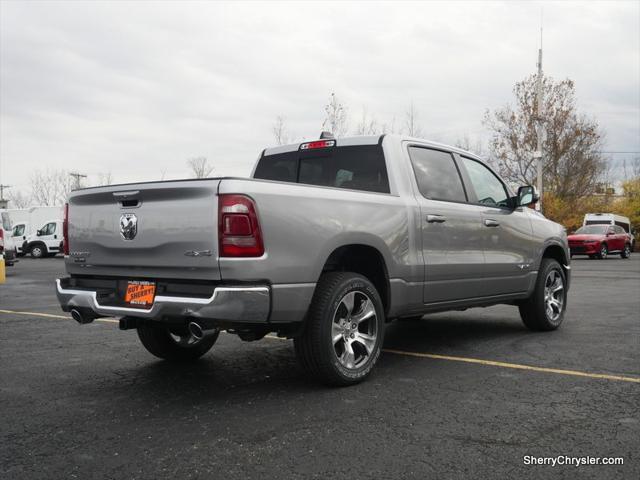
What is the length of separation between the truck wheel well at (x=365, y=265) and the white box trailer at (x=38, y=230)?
29925mm

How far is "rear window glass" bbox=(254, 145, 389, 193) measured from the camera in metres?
5.34

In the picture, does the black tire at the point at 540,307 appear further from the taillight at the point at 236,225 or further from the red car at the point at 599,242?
the red car at the point at 599,242

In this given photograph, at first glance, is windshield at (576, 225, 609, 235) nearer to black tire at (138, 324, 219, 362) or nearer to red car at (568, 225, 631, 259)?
red car at (568, 225, 631, 259)

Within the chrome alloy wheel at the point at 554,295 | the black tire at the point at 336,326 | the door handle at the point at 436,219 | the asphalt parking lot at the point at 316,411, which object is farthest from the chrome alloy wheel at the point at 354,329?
the chrome alloy wheel at the point at 554,295

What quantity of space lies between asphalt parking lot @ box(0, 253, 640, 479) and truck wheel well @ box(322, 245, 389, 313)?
682mm

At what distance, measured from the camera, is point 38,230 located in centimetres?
3297

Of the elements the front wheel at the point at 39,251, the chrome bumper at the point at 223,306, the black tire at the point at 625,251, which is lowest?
the front wheel at the point at 39,251

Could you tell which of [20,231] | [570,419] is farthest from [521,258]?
[20,231]

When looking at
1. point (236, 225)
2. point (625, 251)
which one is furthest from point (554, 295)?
point (625, 251)

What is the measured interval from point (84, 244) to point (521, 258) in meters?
4.20

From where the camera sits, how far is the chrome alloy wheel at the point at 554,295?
6986mm

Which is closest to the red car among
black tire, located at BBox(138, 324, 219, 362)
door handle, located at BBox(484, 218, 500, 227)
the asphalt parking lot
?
the asphalt parking lot

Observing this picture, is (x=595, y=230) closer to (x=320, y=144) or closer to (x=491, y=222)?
(x=491, y=222)

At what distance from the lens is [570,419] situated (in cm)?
376
